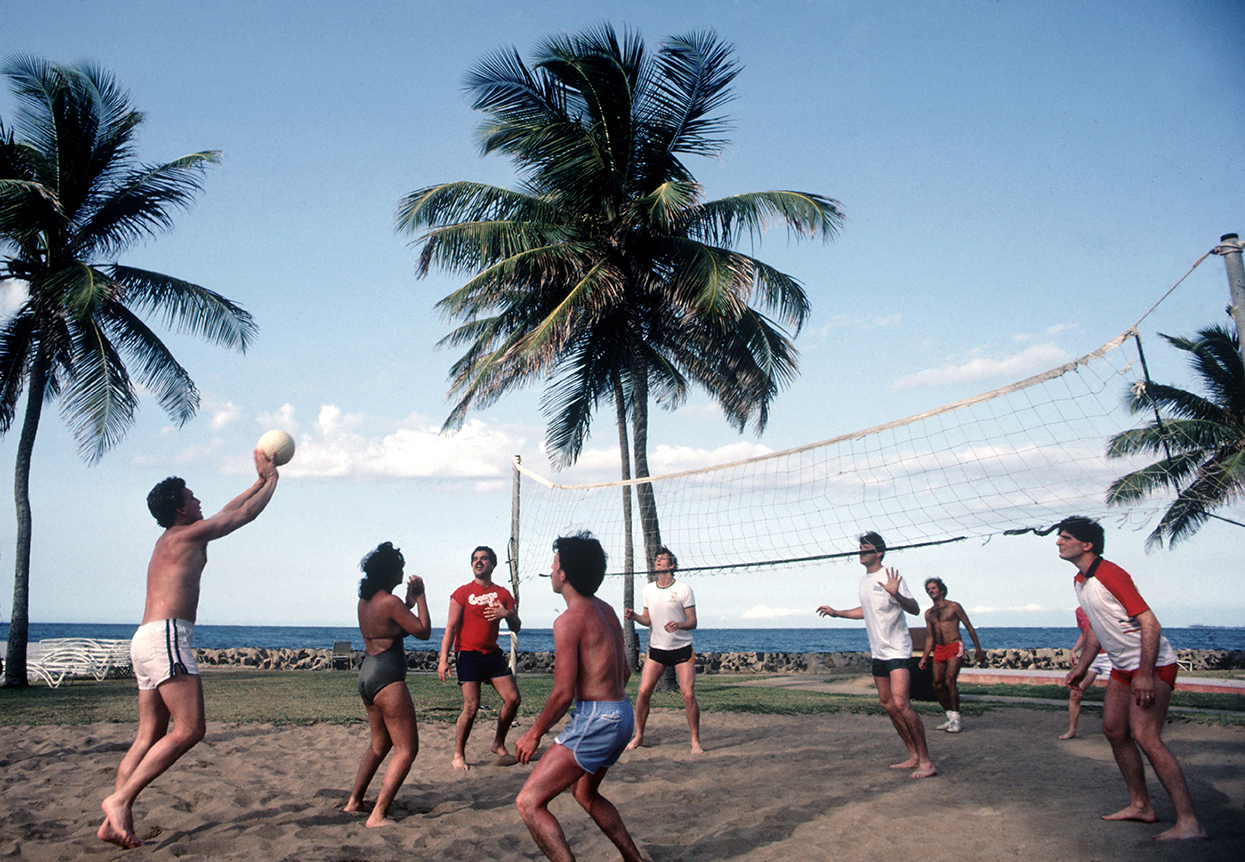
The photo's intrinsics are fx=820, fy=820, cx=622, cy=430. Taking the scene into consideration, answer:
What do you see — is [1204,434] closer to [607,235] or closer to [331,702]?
[607,235]

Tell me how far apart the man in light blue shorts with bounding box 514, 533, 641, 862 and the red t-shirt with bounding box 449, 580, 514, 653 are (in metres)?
2.79

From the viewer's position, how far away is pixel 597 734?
3371mm

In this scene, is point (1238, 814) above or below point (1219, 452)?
below

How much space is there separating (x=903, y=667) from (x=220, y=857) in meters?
4.30

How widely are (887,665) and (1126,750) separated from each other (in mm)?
1616

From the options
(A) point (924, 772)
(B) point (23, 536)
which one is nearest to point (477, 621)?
(A) point (924, 772)

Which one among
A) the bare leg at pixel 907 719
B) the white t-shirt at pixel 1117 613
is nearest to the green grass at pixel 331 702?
the bare leg at pixel 907 719

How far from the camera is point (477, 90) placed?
45.5 ft

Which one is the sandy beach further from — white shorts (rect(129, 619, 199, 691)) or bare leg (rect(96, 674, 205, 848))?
white shorts (rect(129, 619, 199, 691))

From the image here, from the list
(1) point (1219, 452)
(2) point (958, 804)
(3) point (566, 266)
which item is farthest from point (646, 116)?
(1) point (1219, 452)

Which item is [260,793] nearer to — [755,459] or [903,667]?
[903,667]

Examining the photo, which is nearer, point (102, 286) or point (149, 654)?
point (149, 654)

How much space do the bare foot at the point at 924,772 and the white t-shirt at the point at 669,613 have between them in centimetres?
201

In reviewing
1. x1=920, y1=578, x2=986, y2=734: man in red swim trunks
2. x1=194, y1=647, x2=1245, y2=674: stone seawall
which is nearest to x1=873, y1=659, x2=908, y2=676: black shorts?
x1=920, y1=578, x2=986, y2=734: man in red swim trunks
